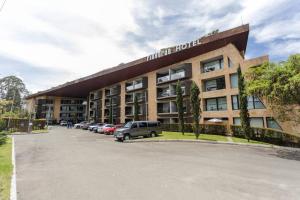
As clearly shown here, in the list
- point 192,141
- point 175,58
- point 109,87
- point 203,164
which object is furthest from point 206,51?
point 109,87

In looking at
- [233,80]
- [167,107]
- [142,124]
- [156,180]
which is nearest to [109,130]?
[142,124]

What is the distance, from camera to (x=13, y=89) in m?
86.3

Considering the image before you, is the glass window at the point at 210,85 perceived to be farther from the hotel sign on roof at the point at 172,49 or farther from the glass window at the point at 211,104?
the hotel sign on roof at the point at 172,49

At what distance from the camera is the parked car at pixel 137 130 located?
23219 mm

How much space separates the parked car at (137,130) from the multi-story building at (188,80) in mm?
8786

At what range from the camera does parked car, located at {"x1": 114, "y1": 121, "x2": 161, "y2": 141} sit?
23.2 m

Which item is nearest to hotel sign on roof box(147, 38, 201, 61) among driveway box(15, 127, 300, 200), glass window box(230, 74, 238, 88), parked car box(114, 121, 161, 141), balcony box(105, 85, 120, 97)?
glass window box(230, 74, 238, 88)

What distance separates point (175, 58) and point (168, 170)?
2789 centimetres

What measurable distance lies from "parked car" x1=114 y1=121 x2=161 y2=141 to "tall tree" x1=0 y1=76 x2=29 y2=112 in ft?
259

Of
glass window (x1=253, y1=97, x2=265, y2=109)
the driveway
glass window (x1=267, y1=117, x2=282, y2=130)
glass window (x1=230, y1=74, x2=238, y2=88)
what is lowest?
the driveway

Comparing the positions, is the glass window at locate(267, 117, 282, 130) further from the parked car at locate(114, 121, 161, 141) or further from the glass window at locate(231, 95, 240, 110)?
the parked car at locate(114, 121, 161, 141)

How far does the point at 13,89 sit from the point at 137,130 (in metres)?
86.9

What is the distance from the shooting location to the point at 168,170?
360 inches

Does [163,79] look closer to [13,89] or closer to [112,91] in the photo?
[112,91]
